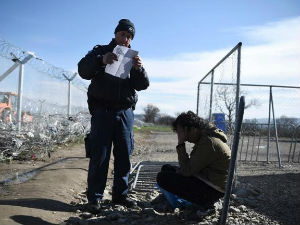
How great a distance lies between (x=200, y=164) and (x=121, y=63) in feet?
4.22

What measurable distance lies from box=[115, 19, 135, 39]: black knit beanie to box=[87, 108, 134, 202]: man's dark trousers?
2.81ft

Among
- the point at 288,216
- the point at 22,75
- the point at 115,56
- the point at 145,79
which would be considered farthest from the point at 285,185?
Answer: the point at 22,75

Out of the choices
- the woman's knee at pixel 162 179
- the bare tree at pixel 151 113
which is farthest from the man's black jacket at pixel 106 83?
the bare tree at pixel 151 113

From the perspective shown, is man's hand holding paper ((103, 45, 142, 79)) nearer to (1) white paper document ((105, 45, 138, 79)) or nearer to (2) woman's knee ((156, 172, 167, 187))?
(1) white paper document ((105, 45, 138, 79))

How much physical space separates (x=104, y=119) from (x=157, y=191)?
1684 millimetres

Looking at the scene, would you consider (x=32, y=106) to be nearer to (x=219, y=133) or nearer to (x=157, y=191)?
(x=157, y=191)

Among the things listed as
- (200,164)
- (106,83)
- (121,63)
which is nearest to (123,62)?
(121,63)

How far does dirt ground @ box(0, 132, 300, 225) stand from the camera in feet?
11.3

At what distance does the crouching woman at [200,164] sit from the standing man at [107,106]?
58 cm

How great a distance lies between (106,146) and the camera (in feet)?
12.3

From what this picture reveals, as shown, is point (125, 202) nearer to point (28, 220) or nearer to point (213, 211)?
point (213, 211)

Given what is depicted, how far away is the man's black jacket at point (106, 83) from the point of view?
3.61m

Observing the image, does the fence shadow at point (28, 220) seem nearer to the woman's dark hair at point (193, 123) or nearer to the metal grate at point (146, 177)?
the woman's dark hair at point (193, 123)

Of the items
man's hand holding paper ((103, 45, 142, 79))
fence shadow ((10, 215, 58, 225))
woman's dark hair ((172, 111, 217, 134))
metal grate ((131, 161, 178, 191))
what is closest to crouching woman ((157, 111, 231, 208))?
woman's dark hair ((172, 111, 217, 134))
